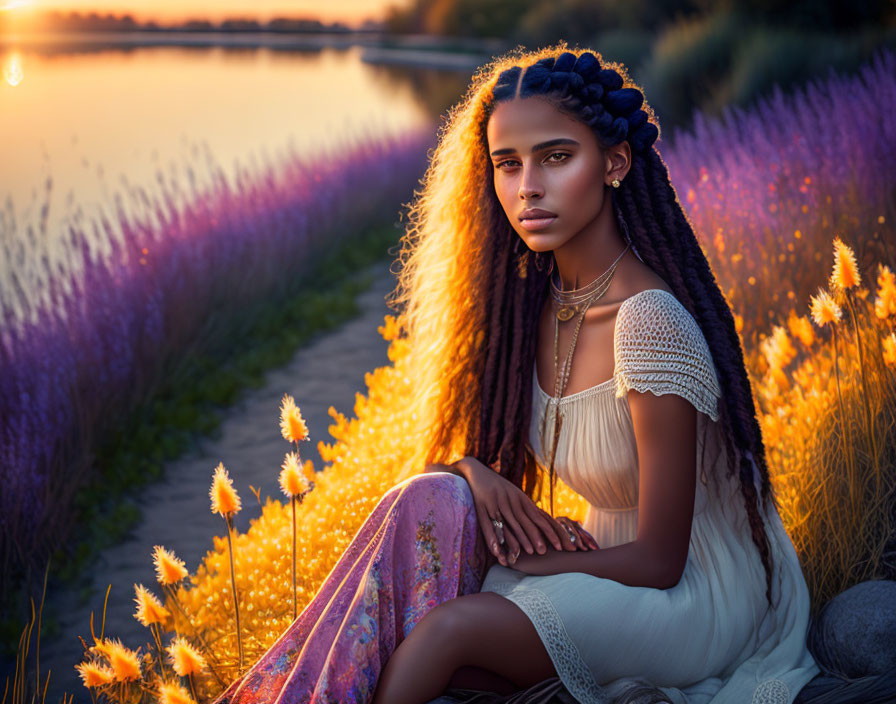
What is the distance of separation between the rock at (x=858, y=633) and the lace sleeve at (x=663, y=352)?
701 mm

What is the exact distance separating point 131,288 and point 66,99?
10.5 meters

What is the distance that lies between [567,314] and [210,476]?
3.10 meters

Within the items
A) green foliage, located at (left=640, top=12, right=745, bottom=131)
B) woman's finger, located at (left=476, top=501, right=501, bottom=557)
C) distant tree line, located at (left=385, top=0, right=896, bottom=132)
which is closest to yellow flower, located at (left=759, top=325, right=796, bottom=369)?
woman's finger, located at (left=476, top=501, right=501, bottom=557)

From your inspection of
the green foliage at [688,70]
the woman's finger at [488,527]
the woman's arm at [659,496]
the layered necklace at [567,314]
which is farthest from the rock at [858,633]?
the green foliage at [688,70]

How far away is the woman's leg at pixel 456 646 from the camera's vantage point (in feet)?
6.27

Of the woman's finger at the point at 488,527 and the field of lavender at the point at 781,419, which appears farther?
the field of lavender at the point at 781,419

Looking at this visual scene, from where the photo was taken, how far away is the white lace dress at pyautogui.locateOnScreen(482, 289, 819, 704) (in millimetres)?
1964

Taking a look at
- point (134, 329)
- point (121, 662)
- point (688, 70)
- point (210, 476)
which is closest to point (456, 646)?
point (121, 662)

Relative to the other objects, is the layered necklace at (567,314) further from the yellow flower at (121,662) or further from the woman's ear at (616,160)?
the yellow flower at (121,662)

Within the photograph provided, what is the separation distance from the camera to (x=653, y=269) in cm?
224

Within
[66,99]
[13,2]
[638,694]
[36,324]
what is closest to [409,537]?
[638,694]

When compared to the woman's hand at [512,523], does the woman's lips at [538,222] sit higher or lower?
higher

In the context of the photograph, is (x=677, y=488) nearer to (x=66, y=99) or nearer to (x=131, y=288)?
(x=131, y=288)

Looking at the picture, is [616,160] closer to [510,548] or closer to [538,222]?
[538,222]
